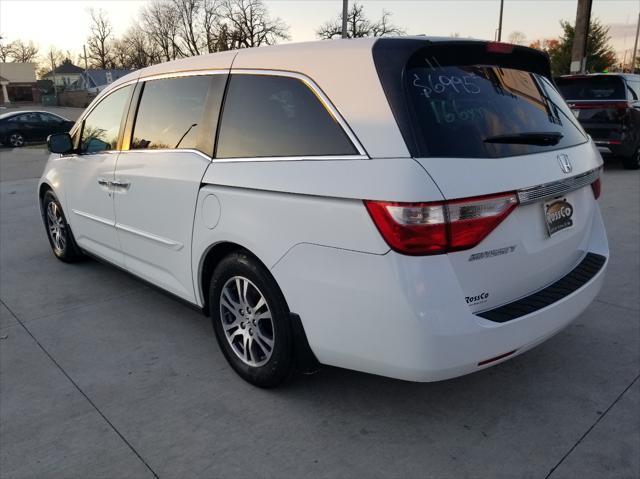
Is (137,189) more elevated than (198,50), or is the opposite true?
(198,50)

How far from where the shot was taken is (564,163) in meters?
A: 2.50

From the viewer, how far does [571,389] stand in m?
2.83

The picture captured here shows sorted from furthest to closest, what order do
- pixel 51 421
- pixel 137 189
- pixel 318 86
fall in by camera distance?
pixel 137 189 < pixel 51 421 < pixel 318 86

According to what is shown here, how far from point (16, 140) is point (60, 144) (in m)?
20.1

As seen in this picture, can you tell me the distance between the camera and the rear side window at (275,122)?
237 cm

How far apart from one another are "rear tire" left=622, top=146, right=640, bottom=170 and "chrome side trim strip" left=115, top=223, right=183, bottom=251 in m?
9.95

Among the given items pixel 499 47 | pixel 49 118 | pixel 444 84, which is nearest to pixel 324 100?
pixel 444 84

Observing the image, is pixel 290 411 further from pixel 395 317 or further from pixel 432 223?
pixel 432 223

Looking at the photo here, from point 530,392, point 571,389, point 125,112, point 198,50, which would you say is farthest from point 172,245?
point 198,50

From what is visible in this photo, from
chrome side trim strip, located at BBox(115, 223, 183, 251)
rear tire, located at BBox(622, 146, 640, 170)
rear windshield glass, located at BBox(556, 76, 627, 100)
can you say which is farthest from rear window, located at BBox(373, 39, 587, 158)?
rear tire, located at BBox(622, 146, 640, 170)

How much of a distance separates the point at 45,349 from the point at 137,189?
1.21m

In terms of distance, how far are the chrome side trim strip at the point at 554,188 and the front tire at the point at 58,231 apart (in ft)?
13.5

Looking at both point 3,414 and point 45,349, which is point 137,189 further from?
point 3,414

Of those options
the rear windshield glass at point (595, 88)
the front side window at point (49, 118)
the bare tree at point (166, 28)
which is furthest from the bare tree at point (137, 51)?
the rear windshield glass at point (595, 88)
